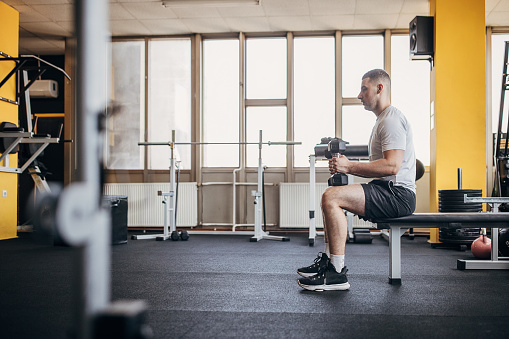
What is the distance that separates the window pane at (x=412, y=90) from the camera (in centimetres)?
614

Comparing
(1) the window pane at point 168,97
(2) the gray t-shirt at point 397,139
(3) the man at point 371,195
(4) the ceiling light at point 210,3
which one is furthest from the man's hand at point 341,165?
(1) the window pane at point 168,97

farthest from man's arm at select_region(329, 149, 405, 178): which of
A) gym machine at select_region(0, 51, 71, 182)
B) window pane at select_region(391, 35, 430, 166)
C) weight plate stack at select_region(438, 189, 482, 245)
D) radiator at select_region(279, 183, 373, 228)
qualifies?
window pane at select_region(391, 35, 430, 166)

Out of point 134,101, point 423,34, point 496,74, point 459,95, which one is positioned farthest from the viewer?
point 134,101

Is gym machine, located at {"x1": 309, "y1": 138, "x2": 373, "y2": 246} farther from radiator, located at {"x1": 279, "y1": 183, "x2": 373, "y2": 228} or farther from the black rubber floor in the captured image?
the black rubber floor

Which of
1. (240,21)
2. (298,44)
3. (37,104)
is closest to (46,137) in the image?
(37,104)

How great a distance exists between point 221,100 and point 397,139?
4.37m

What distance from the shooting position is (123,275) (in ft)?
9.26

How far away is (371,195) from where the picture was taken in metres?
2.39

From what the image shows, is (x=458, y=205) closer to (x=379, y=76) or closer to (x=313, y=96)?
(x=379, y=76)

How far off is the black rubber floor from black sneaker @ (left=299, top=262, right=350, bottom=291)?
0.13 feet

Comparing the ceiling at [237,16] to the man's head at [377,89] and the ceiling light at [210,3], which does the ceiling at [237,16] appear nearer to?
the ceiling light at [210,3]

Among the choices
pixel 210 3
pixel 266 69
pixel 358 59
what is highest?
pixel 210 3

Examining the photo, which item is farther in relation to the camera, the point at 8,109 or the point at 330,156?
the point at 8,109

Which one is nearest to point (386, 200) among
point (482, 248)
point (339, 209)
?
point (339, 209)
